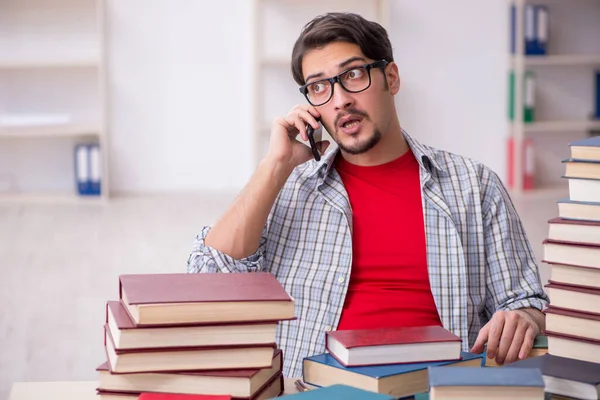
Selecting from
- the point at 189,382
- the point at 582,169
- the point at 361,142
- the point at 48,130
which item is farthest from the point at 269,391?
the point at 48,130

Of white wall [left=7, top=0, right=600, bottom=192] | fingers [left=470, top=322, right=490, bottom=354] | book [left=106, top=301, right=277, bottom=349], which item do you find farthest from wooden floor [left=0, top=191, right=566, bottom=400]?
book [left=106, top=301, right=277, bottom=349]

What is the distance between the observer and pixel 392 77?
1.97 m

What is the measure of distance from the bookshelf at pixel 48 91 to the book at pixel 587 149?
15.7 ft

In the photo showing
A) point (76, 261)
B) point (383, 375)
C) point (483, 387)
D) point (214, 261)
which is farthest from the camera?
point (76, 261)

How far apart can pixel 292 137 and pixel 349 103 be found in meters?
0.14

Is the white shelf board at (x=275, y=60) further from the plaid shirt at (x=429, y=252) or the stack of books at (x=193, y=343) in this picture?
the stack of books at (x=193, y=343)

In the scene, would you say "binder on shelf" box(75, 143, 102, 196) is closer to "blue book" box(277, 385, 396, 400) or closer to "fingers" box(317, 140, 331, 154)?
"fingers" box(317, 140, 331, 154)

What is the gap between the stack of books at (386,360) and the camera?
1104 mm

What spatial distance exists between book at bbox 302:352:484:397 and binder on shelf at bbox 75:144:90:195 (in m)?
4.81

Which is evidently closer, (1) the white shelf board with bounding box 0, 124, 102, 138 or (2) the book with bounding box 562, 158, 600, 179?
(2) the book with bounding box 562, 158, 600, 179

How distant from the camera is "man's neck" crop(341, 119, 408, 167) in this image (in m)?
1.92

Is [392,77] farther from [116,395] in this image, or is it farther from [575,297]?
[116,395]

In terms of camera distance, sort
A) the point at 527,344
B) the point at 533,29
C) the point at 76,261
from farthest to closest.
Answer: the point at 533,29 → the point at 76,261 → the point at 527,344

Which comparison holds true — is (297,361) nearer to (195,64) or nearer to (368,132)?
(368,132)
